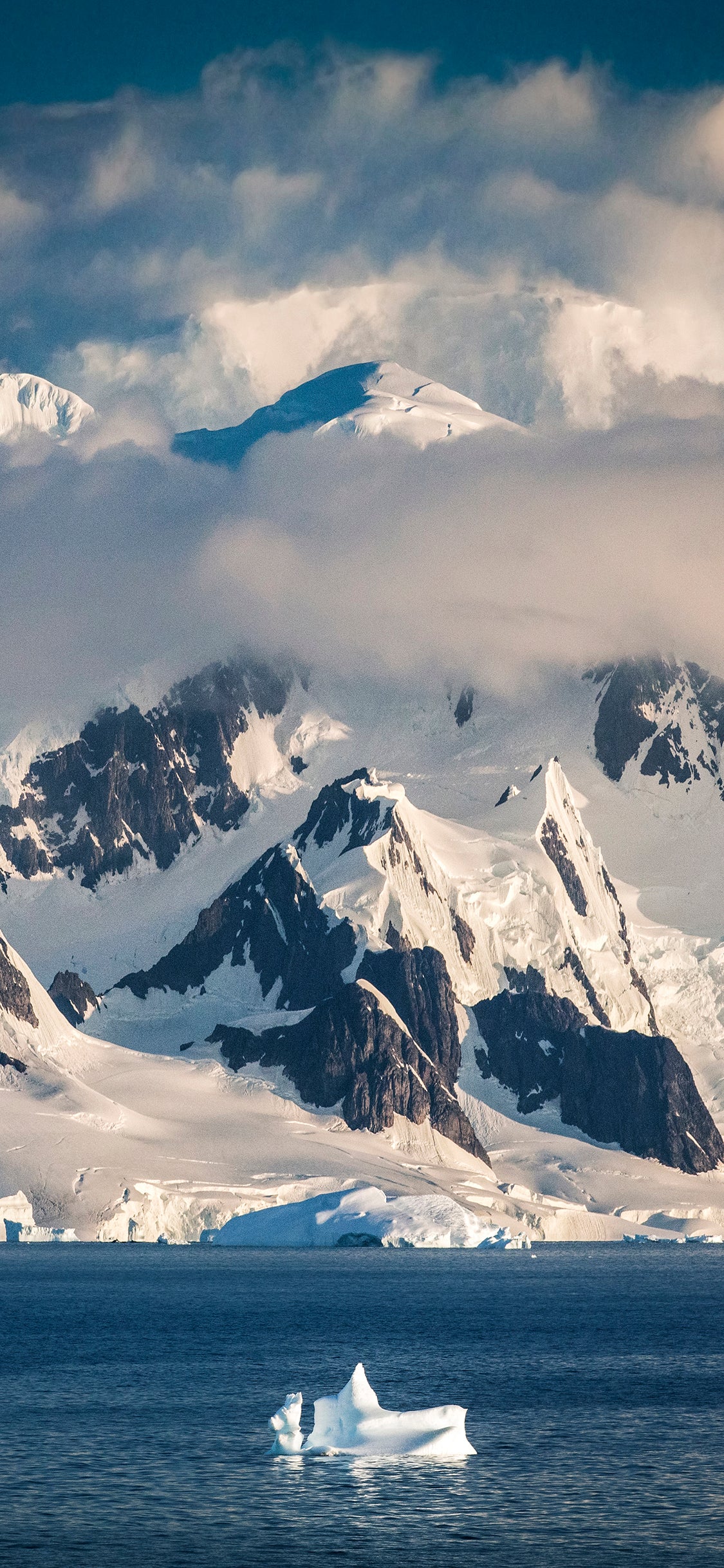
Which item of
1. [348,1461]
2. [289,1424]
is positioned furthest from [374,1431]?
[289,1424]

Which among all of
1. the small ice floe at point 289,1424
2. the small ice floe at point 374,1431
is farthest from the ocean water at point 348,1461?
the small ice floe at point 374,1431

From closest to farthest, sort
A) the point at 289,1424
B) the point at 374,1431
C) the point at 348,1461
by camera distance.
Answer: the point at 289,1424
the point at 348,1461
the point at 374,1431

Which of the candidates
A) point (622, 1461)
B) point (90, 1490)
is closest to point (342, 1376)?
point (622, 1461)

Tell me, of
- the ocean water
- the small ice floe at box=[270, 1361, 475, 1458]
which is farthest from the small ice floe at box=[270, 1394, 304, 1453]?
the ocean water

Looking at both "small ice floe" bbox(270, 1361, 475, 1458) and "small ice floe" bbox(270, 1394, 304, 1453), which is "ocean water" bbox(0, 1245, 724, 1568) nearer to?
"small ice floe" bbox(270, 1394, 304, 1453)

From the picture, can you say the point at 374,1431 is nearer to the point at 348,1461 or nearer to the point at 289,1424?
the point at 348,1461

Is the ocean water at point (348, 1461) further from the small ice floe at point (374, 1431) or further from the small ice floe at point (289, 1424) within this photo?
the small ice floe at point (374, 1431)
